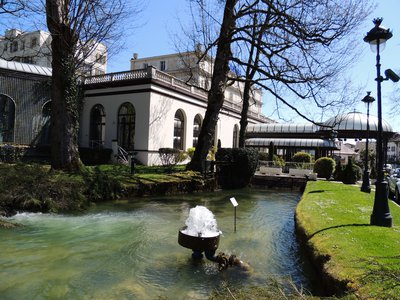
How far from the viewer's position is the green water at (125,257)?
16.2 ft

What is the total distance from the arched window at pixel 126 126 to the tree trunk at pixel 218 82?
9.75 meters

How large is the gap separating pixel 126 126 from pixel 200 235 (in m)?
23.2

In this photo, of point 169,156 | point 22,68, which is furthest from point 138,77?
point 22,68

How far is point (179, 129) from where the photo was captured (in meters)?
30.7

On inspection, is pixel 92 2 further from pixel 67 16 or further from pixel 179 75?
pixel 179 75

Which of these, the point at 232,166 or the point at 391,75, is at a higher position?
the point at 391,75

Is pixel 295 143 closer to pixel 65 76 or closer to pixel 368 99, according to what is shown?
pixel 368 99

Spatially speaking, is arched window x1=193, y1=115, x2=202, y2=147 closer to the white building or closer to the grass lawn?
the white building

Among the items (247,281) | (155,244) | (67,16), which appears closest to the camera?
(247,281)

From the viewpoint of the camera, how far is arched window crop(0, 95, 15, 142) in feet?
78.3

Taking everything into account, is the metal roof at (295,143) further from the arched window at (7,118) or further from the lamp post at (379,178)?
the lamp post at (379,178)

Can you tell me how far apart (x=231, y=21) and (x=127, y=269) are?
15.9 m

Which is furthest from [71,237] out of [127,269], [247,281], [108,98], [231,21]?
[108,98]

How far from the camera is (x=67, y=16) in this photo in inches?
549
